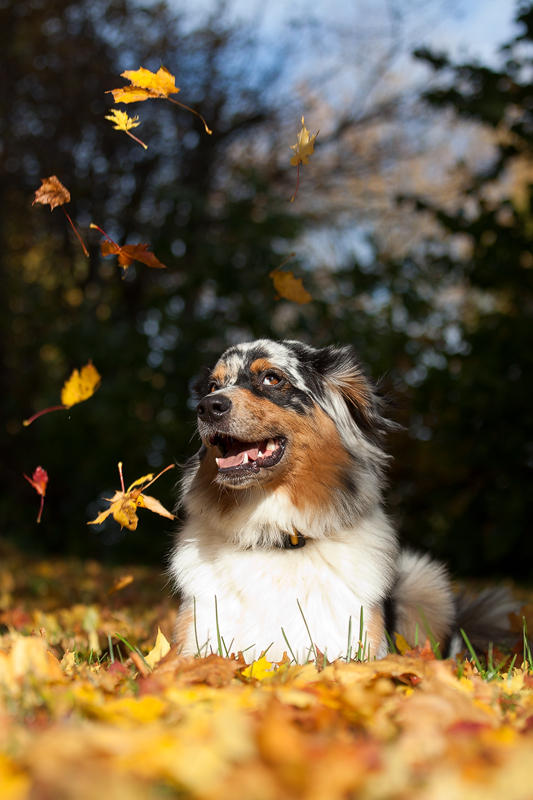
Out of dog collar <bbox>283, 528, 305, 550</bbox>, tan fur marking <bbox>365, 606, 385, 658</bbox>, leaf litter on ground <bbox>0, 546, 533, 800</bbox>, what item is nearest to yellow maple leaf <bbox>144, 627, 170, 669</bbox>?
leaf litter on ground <bbox>0, 546, 533, 800</bbox>

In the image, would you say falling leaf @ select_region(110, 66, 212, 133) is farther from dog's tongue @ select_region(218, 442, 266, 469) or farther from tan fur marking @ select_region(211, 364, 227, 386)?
dog's tongue @ select_region(218, 442, 266, 469)

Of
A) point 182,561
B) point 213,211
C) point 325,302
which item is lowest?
point 182,561

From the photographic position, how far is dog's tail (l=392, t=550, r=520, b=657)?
3.23 metres

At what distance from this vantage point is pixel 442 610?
3318 millimetres

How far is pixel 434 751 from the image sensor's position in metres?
1.27

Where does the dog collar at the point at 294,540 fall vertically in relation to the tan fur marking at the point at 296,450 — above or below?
below

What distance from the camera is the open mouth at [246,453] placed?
116 inches

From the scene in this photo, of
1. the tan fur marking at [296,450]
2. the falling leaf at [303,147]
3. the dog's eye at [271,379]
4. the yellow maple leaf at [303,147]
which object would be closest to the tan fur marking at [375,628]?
the tan fur marking at [296,450]

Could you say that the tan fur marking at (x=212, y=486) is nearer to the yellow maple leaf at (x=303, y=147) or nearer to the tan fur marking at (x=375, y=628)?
the tan fur marking at (x=375, y=628)

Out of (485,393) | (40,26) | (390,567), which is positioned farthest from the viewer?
(40,26)

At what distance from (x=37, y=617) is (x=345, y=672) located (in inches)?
115

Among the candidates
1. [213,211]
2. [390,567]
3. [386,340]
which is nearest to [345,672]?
[390,567]

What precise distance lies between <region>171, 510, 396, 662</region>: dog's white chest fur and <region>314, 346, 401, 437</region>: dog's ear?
0.55 meters

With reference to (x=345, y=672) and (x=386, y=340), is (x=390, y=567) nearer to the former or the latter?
(x=345, y=672)
